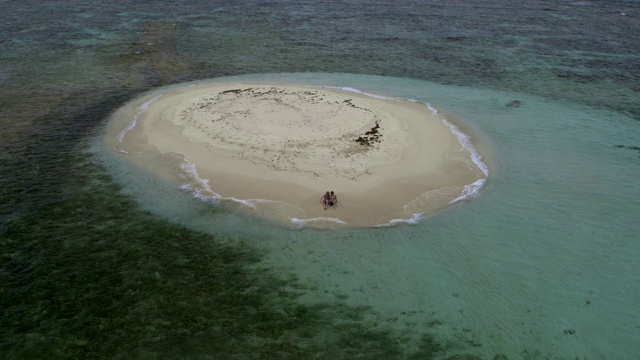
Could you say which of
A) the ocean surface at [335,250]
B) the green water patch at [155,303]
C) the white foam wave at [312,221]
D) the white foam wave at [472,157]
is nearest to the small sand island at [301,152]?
the white foam wave at [312,221]

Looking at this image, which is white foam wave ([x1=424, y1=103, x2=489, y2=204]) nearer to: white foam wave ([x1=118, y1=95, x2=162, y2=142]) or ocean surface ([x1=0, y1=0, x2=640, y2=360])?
ocean surface ([x1=0, y1=0, x2=640, y2=360])

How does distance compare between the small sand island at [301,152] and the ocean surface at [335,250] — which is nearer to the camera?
the ocean surface at [335,250]

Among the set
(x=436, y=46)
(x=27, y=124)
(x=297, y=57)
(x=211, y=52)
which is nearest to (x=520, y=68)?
(x=436, y=46)

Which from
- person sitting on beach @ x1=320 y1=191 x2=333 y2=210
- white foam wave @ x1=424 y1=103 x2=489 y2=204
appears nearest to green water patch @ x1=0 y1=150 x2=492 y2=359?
person sitting on beach @ x1=320 y1=191 x2=333 y2=210

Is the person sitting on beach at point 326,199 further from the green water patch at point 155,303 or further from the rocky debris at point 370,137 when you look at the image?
the rocky debris at point 370,137

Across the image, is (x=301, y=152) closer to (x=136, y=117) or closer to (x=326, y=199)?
(x=326, y=199)
